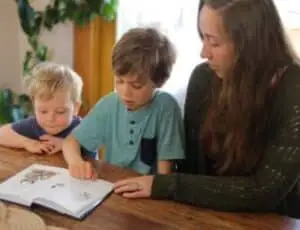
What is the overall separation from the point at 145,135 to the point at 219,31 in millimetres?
437

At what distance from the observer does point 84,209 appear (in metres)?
1.22

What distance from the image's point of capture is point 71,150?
4.96ft

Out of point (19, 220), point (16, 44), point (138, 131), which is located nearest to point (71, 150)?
point (138, 131)

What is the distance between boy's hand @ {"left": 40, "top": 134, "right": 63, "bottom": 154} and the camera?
157 centimetres

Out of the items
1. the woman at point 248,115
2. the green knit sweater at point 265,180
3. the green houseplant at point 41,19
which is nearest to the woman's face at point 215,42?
the woman at point 248,115

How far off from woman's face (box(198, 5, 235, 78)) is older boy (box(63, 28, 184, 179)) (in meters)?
0.18

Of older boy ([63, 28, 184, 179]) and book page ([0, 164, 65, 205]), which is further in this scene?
older boy ([63, 28, 184, 179])

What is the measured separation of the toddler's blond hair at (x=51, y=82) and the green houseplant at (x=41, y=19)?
2.82 feet

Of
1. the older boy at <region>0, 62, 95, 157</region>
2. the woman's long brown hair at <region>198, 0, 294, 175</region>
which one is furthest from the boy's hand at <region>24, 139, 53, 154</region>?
the woman's long brown hair at <region>198, 0, 294, 175</region>

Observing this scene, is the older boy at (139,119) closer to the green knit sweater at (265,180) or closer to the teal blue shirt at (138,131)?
the teal blue shirt at (138,131)

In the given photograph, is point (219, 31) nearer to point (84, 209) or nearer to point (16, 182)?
point (84, 209)

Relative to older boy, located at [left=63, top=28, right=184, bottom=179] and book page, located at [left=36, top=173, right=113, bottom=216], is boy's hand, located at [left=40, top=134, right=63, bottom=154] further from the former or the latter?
book page, located at [left=36, top=173, right=113, bottom=216]

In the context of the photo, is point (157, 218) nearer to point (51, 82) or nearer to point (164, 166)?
point (164, 166)

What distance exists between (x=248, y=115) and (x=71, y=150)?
1.82ft
